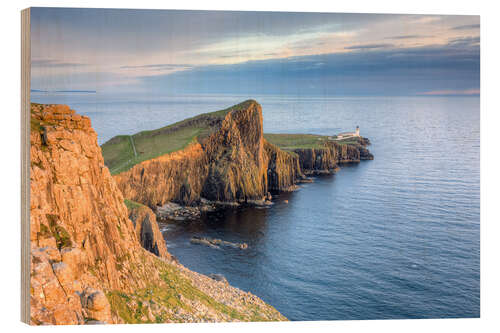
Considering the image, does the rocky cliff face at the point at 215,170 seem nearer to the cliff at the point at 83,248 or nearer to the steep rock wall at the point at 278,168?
the steep rock wall at the point at 278,168

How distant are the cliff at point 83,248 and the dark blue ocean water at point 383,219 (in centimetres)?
Answer: 341

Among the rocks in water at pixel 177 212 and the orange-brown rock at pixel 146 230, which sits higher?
the orange-brown rock at pixel 146 230

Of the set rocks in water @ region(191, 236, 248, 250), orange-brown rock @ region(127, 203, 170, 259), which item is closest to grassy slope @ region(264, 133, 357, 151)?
rocks in water @ region(191, 236, 248, 250)

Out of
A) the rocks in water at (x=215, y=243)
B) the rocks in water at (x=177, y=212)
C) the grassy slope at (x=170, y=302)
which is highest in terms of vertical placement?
the grassy slope at (x=170, y=302)

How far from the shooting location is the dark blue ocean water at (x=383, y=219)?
993 inches

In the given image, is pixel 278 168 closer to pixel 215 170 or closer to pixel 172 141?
pixel 215 170

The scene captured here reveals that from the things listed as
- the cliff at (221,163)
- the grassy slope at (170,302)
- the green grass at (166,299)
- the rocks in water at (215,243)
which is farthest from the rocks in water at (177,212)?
the green grass at (166,299)

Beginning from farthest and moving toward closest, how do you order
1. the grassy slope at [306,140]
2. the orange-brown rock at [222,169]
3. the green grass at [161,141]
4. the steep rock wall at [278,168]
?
the steep rock wall at [278,168] → the orange-brown rock at [222,169] → the green grass at [161,141] → the grassy slope at [306,140]

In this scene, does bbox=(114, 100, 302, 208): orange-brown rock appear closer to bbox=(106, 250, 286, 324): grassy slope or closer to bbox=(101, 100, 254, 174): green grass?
bbox=(101, 100, 254, 174): green grass

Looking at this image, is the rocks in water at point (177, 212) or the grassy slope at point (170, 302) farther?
the rocks in water at point (177, 212)

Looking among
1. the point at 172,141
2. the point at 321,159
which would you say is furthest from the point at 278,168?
the point at 172,141

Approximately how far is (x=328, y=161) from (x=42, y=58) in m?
54.6

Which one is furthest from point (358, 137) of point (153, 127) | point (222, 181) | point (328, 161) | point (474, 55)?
point (328, 161)
